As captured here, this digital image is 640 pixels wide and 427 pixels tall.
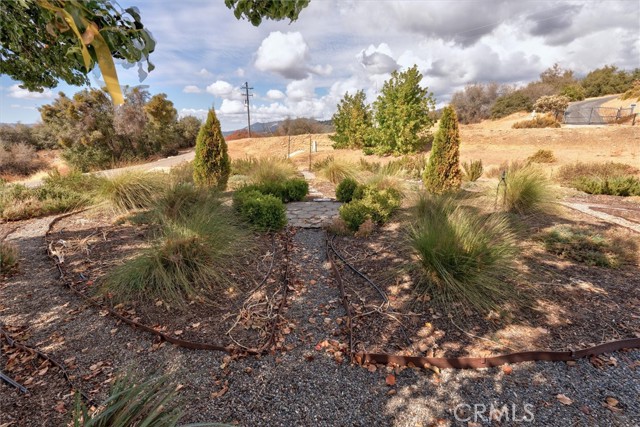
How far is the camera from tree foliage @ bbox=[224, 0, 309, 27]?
137cm

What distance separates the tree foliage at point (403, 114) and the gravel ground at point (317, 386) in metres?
13.0

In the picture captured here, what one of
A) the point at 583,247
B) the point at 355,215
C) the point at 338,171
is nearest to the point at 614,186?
the point at 583,247

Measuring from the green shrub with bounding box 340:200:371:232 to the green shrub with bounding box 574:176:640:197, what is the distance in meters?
7.15

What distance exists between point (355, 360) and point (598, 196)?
28.6 ft

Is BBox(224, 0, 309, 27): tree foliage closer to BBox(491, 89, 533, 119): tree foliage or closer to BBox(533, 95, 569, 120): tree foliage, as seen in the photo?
BBox(533, 95, 569, 120): tree foliage

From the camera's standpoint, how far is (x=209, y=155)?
20.6 ft

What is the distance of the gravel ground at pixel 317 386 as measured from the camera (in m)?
1.55

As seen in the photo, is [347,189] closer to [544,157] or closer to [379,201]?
[379,201]

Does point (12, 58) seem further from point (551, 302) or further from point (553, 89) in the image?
point (553, 89)

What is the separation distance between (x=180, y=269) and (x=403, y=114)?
13.0 meters

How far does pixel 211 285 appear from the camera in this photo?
2926 mm

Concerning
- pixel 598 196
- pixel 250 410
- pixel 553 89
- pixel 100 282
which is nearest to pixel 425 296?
pixel 250 410
